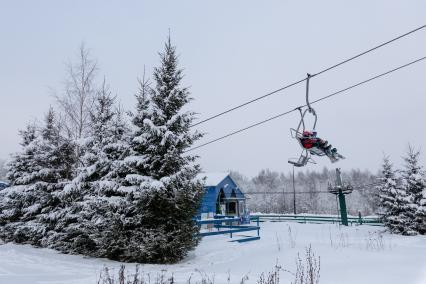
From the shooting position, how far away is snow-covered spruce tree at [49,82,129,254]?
11.7 metres

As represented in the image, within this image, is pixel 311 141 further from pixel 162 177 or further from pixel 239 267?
pixel 162 177

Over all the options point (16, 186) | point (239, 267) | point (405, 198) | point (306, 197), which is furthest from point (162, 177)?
point (306, 197)

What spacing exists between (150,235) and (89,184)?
4.19 m

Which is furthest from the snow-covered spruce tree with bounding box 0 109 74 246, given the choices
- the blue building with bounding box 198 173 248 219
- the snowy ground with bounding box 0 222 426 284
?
the blue building with bounding box 198 173 248 219

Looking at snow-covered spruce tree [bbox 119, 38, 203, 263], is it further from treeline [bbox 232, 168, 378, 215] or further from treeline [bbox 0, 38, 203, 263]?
treeline [bbox 232, 168, 378, 215]

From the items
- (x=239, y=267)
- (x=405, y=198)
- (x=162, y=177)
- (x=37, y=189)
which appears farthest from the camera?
(x=405, y=198)

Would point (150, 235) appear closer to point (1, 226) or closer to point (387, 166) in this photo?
point (1, 226)

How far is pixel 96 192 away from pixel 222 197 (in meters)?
A: 23.9

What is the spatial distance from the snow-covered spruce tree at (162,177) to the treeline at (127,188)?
4 centimetres

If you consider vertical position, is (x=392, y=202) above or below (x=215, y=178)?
below

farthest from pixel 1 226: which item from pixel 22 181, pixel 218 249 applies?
pixel 218 249

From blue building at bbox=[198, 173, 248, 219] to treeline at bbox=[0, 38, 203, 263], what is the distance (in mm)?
17665

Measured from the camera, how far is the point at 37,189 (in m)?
15.4

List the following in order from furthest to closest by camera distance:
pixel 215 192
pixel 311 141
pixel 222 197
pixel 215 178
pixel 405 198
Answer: pixel 222 197 → pixel 215 178 → pixel 215 192 → pixel 405 198 → pixel 311 141
